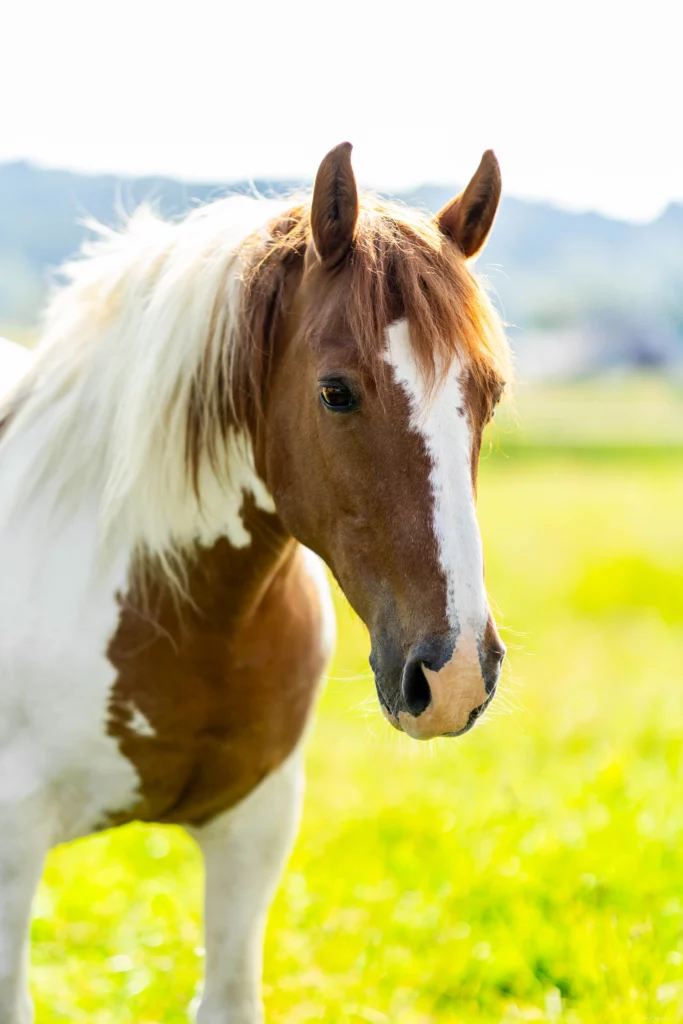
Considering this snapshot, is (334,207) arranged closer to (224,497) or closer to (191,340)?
(191,340)

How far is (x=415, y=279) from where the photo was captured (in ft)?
5.67

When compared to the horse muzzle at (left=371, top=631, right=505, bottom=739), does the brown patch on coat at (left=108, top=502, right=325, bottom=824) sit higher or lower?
lower

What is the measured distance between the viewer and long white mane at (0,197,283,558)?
6.60 feet

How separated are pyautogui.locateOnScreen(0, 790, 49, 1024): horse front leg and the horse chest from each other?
185mm

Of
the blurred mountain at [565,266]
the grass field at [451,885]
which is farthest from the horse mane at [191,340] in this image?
the blurred mountain at [565,266]

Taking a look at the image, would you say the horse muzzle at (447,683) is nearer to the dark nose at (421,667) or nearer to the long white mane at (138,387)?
the dark nose at (421,667)

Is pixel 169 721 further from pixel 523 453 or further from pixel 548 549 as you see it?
pixel 523 453

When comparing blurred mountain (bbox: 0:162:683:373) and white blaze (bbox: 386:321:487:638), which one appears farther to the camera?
blurred mountain (bbox: 0:162:683:373)

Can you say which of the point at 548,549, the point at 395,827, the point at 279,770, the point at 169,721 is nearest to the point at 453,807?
the point at 395,827

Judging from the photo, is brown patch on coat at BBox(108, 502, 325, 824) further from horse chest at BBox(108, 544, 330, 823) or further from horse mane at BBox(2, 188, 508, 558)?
horse mane at BBox(2, 188, 508, 558)

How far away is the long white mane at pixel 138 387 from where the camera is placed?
2012mm

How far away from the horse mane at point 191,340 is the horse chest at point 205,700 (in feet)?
0.71

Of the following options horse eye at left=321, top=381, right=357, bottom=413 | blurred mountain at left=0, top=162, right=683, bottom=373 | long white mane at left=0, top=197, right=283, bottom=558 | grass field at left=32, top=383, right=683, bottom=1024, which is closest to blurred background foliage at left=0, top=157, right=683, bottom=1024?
grass field at left=32, top=383, right=683, bottom=1024

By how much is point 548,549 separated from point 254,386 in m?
→ 11.8
